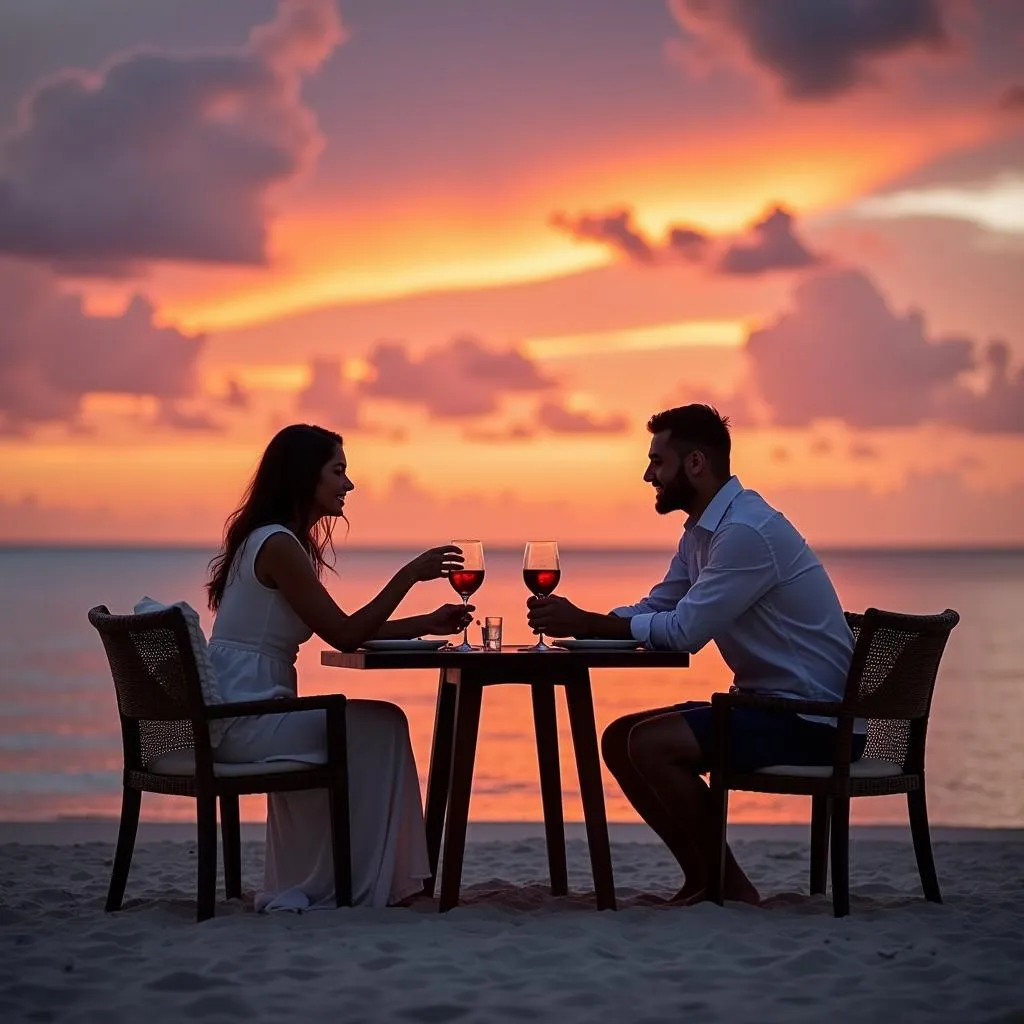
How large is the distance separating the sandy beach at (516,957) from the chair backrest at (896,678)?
52 centimetres

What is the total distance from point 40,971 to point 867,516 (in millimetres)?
88800

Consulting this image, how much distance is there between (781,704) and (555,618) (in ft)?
2.40

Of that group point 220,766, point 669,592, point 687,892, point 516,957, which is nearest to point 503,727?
point 669,592

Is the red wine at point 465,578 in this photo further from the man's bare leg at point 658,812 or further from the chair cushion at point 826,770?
the chair cushion at point 826,770

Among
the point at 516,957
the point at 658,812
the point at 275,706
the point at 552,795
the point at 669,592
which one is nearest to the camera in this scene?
the point at 516,957

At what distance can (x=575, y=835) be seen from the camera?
23.5 feet

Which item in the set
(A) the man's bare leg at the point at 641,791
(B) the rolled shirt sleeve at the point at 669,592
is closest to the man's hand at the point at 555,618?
(A) the man's bare leg at the point at 641,791

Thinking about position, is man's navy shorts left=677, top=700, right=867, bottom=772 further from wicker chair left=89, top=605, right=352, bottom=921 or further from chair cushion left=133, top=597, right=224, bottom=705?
chair cushion left=133, top=597, right=224, bottom=705

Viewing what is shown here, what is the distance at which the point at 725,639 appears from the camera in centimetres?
500

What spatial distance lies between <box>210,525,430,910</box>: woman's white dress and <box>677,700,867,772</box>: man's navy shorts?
932 mm

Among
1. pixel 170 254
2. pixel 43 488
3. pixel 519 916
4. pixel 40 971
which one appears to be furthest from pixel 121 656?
pixel 43 488

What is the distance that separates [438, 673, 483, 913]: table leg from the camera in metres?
4.78

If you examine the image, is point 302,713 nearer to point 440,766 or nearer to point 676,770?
point 440,766

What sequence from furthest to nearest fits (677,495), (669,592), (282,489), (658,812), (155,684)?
(669,592)
(677,495)
(282,489)
(658,812)
(155,684)
